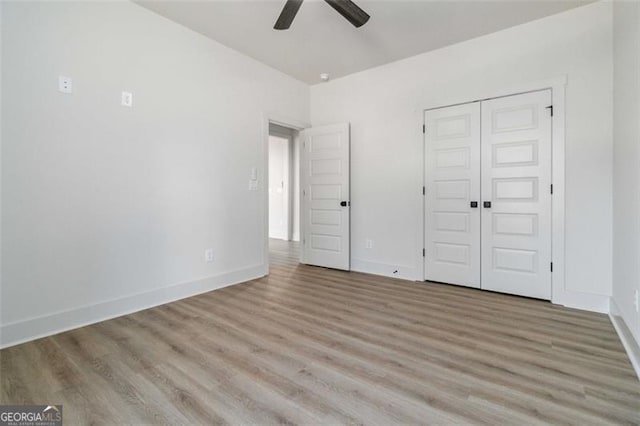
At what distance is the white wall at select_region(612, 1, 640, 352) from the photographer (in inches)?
75.2

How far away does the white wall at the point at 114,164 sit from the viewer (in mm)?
2123

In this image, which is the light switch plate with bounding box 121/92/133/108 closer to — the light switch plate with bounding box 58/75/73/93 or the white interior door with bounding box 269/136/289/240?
the light switch plate with bounding box 58/75/73/93

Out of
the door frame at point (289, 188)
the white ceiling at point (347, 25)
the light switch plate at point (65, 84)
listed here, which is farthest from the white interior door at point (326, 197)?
the light switch plate at point (65, 84)

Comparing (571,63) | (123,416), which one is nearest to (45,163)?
(123,416)

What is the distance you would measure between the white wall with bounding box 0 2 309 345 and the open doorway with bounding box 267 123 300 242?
3168 mm

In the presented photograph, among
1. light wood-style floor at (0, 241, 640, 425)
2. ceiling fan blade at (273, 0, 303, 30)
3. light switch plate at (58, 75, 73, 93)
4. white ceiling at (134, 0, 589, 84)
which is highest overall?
white ceiling at (134, 0, 589, 84)

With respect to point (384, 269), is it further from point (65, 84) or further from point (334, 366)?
point (65, 84)

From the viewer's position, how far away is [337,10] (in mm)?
2359

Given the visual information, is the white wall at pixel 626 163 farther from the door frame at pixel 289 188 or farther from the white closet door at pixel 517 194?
the door frame at pixel 289 188

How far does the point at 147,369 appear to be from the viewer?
1.79 m

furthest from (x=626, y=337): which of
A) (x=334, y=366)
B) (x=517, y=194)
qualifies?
(x=334, y=366)

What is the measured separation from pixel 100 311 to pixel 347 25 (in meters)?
3.44

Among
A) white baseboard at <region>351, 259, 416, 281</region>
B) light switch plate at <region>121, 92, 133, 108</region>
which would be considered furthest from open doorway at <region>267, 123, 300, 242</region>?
light switch plate at <region>121, 92, 133, 108</region>

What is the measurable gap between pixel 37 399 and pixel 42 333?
92cm
